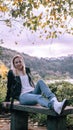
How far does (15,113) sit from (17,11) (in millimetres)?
4215

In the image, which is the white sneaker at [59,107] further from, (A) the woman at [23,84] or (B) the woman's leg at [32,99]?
(A) the woman at [23,84]

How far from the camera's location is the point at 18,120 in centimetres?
871

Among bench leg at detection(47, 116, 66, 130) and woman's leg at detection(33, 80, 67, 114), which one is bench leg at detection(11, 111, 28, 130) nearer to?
woman's leg at detection(33, 80, 67, 114)

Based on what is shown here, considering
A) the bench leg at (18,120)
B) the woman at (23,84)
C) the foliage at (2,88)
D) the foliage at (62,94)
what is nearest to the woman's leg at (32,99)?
the woman at (23,84)

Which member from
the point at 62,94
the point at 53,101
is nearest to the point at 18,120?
the point at 53,101

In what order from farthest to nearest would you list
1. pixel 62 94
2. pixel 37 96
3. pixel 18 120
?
pixel 62 94, pixel 18 120, pixel 37 96

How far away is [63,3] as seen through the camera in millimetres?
12180

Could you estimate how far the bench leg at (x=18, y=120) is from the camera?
28.3 feet

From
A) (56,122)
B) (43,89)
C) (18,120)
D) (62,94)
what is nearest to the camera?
(56,122)

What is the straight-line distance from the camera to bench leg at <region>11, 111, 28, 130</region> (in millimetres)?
8629

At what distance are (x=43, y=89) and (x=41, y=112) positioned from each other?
1.55 ft

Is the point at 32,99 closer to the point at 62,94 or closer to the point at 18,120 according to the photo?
the point at 18,120

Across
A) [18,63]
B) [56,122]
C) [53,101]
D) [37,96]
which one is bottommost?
[56,122]

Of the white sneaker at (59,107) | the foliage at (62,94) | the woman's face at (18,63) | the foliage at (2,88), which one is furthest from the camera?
the foliage at (2,88)
